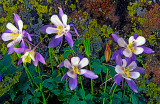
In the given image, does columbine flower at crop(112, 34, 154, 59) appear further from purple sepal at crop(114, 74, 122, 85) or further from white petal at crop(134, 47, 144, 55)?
purple sepal at crop(114, 74, 122, 85)

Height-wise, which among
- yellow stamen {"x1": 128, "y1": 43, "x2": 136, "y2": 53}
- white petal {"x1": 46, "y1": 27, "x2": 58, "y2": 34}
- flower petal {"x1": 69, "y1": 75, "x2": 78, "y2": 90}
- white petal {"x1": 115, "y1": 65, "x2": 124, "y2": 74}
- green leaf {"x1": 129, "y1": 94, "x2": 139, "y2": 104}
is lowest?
green leaf {"x1": 129, "y1": 94, "x2": 139, "y2": 104}

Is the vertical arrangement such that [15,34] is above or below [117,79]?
above

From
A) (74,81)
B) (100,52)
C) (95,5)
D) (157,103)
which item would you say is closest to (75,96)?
(74,81)

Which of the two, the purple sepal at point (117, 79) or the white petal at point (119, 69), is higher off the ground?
the white petal at point (119, 69)

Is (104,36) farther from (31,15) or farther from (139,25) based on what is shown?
(31,15)

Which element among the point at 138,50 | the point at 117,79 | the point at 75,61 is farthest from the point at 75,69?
the point at 138,50

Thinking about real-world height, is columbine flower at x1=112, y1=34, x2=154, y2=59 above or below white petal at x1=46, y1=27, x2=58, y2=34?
below

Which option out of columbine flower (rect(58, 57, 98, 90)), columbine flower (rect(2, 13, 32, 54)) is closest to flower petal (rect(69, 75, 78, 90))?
columbine flower (rect(58, 57, 98, 90))

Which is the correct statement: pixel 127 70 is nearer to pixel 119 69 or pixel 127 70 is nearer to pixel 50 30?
pixel 119 69

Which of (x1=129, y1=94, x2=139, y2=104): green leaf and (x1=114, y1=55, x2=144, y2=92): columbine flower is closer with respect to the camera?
(x1=114, y1=55, x2=144, y2=92): columbine flower

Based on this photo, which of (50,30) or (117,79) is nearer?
(117,79)

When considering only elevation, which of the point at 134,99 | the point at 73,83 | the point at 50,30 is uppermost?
the point at 50,30

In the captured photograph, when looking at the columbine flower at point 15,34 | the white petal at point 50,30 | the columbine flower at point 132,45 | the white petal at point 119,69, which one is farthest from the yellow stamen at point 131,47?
the columbine flower at point 15,34

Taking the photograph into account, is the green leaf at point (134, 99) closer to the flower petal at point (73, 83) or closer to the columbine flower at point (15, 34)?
the flower petal at point (73, 83)
